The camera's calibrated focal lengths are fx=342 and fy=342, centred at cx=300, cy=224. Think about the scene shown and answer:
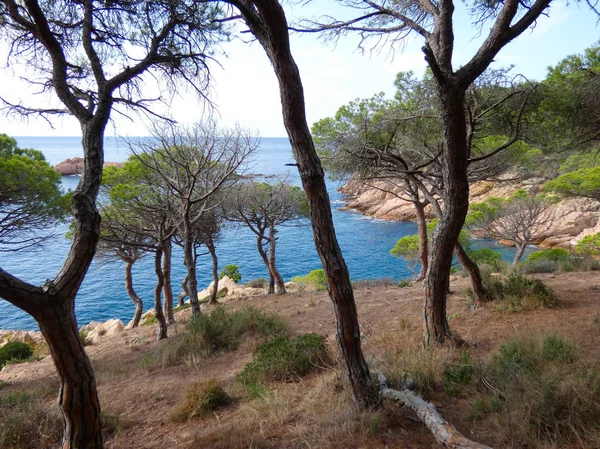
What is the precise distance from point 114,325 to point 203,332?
10328 mm

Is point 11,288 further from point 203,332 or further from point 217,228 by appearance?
point 217,228

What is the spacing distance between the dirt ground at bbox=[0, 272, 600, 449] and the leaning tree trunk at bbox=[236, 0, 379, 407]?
35cm

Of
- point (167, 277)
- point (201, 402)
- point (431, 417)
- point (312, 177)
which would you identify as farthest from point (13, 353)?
point (431, 417)

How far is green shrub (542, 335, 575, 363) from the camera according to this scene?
371 centimetres

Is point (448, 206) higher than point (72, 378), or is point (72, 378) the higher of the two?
point (448, 206)

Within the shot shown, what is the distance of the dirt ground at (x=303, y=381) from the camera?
3092 millimetres

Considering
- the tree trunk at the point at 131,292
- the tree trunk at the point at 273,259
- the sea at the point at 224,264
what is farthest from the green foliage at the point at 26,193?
the tree trunk at the point at 273,259

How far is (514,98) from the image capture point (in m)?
6.36

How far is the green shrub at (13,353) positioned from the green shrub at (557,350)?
47.6 ft

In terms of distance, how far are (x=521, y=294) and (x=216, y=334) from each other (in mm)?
6507

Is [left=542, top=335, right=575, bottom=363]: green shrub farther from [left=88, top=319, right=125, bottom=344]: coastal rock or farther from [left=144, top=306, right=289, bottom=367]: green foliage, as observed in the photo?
[left=88, top=319, right=125, bottom=344]: coastal rock

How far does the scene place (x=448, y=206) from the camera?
5031 millimetres

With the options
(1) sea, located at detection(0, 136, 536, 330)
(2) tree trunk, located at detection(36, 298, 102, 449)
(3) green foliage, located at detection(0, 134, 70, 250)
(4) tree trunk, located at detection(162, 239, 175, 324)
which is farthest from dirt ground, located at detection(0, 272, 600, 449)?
(1) sea, located at detection(0, 136, 536, 330)

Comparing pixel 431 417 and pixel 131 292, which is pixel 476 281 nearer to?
pixel 431 417
